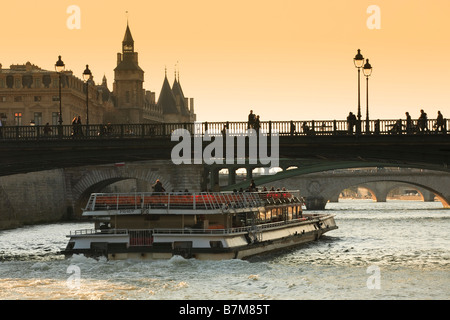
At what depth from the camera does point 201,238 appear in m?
41.7

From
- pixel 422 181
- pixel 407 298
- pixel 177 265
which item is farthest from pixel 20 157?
pixel 422 181

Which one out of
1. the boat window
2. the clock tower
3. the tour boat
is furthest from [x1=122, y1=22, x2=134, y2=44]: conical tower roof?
the boat window

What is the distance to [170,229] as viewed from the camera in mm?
41719

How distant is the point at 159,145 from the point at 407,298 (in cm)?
1948

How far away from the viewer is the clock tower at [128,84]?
505ft

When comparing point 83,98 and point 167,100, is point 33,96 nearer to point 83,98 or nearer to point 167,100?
point 83,98

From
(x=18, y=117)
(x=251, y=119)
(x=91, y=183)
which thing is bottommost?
(x=91, y=183)

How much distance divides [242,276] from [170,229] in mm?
5685

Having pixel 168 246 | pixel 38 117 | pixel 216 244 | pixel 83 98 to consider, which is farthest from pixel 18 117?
pixel 216 244

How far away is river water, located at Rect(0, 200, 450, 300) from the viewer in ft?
108

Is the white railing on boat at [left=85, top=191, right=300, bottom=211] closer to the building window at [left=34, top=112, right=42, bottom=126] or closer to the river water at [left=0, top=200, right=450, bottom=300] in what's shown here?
the river water at [left=0, top=200, right=450, bottom=300]

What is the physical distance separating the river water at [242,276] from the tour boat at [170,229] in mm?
758

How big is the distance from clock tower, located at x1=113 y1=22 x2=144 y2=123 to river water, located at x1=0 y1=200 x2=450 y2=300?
101838 millimetres

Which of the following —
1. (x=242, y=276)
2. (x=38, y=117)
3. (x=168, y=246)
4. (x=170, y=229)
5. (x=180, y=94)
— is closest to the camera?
(x=242, y=276)
